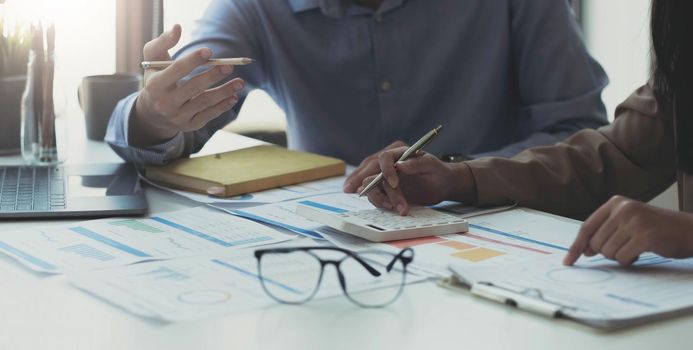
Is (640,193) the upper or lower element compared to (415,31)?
lower

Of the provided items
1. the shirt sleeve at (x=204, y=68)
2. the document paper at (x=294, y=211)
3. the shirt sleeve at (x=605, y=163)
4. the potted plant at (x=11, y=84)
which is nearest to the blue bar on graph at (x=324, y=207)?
the document paper at (x=294, y=211)

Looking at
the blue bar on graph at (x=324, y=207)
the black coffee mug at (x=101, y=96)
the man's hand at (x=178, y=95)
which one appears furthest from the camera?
the black coffee mug at (x=101, y=96)

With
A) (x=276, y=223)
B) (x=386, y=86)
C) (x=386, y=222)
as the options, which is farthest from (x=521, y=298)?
(x=386, y=86)

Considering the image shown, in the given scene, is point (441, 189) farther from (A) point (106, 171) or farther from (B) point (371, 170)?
(A) point (106, 171)

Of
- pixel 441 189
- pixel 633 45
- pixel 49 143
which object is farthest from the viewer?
pixel 633 45

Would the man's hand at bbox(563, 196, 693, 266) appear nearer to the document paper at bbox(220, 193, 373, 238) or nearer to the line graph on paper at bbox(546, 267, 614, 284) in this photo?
the line graph on paper at bbox(546, 267, 614, 284)

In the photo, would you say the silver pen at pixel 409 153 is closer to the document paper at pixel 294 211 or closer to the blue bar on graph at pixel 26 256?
the document paper at pixel 294 211

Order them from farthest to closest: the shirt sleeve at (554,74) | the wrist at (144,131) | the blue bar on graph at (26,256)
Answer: the shirt sleeve at (554,74) → the wrist at (144,131) → the blue bar on graph at (26,256)

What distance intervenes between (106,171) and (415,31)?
0.63m

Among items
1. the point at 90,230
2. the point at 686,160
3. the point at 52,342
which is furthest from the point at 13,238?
the point at 686,160

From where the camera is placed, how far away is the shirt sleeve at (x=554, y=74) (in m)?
1.72

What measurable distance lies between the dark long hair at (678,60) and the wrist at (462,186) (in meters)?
0.32

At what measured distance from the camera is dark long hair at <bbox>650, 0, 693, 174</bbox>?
135cm

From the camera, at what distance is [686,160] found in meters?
1.40
